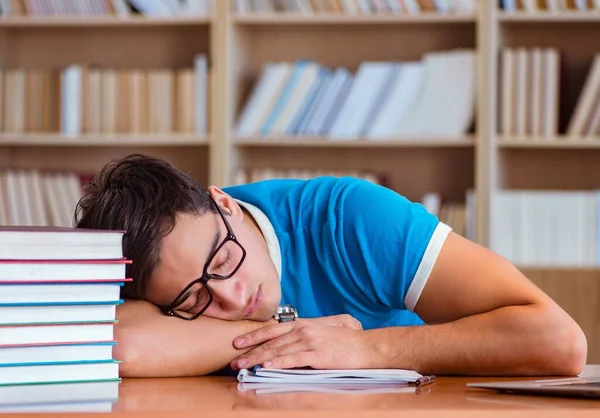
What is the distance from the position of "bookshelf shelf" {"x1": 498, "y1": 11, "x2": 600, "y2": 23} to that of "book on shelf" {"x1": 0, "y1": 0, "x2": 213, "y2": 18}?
107 centimetres

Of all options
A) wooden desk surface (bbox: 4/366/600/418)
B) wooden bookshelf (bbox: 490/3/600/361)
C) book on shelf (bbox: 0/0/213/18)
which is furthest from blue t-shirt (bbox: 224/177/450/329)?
book on shelf (bbox: 0/0/213/18)

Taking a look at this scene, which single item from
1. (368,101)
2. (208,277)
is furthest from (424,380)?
(368,101)

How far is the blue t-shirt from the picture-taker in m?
1.40

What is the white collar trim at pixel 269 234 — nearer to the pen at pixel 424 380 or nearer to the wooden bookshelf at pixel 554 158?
the pen at pixel 424 380

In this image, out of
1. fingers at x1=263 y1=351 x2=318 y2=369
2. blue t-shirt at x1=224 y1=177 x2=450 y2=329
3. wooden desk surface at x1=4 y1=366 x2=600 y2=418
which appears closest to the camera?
wooden desk surface at x1=4 y1=366 x2=600 y2=418

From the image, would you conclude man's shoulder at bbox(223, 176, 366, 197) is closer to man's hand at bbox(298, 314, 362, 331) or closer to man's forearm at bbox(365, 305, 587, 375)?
man's hand at bbox(298, 314, 362, 331)

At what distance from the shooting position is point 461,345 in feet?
4.06

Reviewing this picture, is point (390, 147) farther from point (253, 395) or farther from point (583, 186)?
point (253, 395)

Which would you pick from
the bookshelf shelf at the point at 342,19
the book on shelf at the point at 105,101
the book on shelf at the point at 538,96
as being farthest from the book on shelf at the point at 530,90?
the book on shelf at the point at 105,101

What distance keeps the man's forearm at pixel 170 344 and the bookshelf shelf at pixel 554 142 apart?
2219 mm

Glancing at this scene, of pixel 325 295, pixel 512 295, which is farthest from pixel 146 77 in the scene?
pixel 512 295

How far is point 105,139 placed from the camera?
352cm

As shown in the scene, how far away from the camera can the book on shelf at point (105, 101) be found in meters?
3.50

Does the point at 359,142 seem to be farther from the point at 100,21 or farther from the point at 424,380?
the point at 424,380
